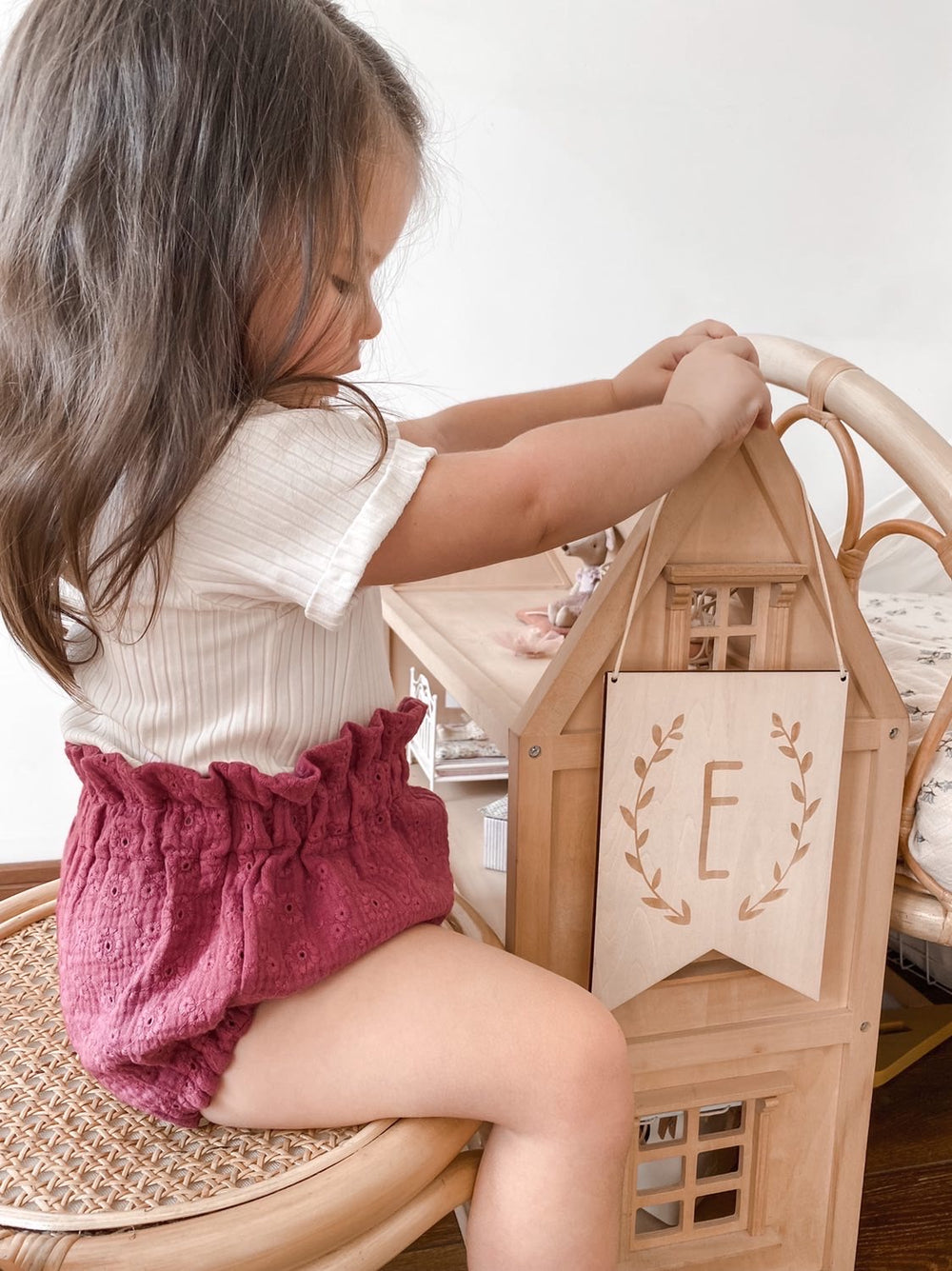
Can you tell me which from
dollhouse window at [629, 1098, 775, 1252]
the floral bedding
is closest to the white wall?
the floral bedding

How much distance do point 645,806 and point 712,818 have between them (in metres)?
0.05

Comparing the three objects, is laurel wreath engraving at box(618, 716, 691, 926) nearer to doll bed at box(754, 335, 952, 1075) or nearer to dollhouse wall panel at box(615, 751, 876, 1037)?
dollhouse wall panel at box(615, 751, 876, 1037)

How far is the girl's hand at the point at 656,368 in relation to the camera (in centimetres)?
82

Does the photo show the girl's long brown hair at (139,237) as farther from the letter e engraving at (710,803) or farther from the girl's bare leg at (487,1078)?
the letter e engraving at (710,803)

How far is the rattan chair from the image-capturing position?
0.56 meters

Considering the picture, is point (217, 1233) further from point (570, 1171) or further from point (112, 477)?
point (112, 477)

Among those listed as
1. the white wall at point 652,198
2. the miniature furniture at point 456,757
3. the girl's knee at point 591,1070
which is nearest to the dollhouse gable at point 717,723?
the girl's knee at point 591,1070

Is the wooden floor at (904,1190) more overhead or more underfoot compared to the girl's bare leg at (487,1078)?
more underfoot

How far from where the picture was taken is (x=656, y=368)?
33.4 inches

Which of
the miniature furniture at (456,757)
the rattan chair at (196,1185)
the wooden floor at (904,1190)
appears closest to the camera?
the rattan chair at (196,1185)

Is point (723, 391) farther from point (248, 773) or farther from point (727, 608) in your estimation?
point (248, 773)

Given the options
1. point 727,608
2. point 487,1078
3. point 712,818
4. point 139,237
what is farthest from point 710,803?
point 139,237

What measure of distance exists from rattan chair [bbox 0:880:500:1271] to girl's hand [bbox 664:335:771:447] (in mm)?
455

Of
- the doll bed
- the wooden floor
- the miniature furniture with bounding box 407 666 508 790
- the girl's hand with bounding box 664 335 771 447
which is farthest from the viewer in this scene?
the miniature furniture with bounding box 407 666 508 790
